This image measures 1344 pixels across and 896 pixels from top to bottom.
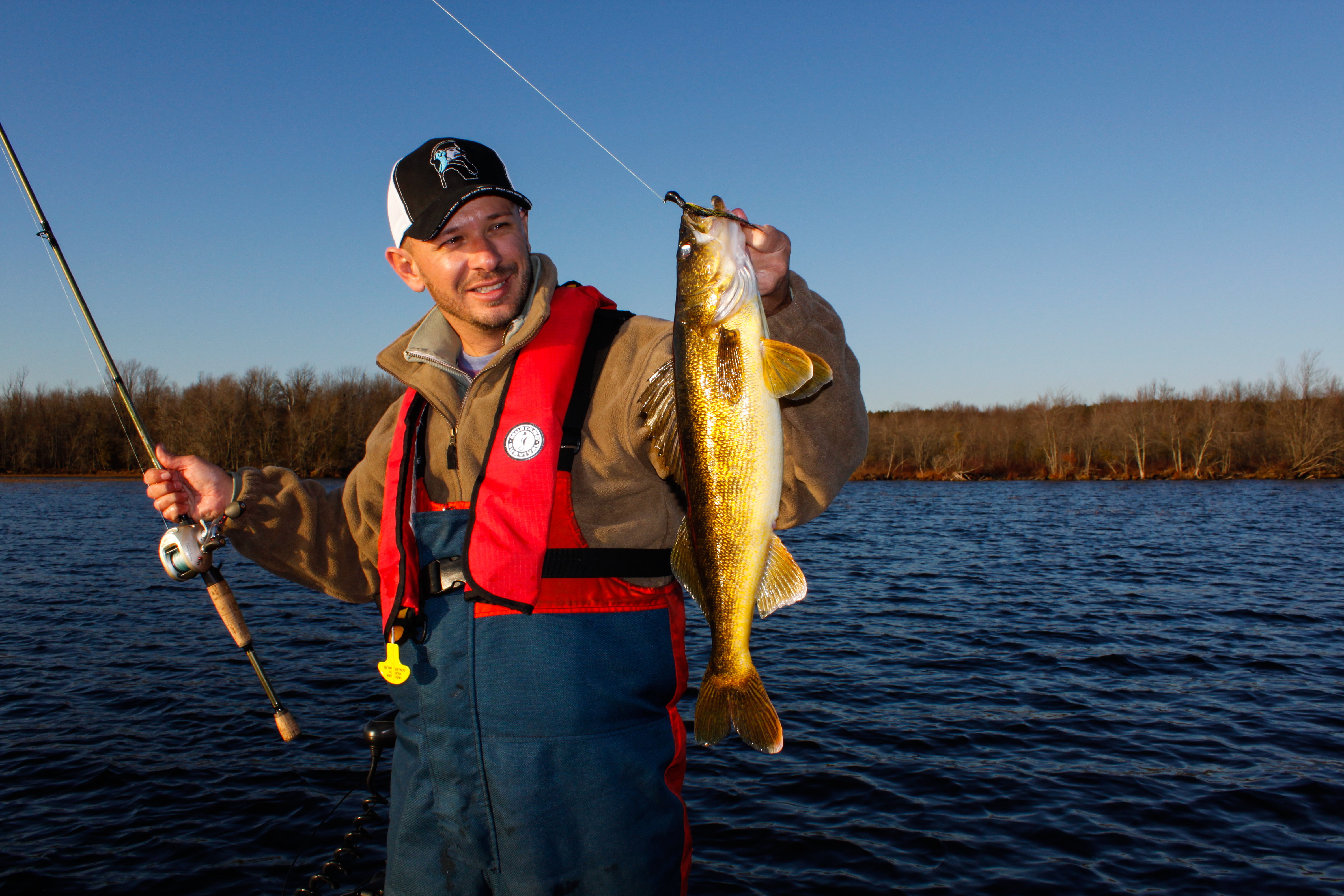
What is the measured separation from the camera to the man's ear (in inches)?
126

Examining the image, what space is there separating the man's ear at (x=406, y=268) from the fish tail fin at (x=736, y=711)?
1.89m

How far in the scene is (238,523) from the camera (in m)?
3.13

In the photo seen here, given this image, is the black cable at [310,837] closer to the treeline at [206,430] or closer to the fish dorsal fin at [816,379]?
the fish dorsal fin at [816,379]

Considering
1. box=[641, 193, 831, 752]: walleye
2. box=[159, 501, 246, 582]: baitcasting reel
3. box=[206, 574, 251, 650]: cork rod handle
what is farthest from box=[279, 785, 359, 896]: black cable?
box=[641, 193, 831, 752]: walleye

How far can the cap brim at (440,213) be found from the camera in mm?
2979

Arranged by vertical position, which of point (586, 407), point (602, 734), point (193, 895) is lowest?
point (193, 895)

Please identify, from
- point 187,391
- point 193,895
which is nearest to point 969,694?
point 193,895

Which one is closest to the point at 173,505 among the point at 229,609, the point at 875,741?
the point at 229,609

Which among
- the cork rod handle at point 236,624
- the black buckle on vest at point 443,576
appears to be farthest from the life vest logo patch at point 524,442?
the cork rod handle at point 236,624

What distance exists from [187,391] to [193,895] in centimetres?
7729

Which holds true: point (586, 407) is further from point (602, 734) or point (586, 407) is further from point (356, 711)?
point (356, 711)

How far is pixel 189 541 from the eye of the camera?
335 centimetres

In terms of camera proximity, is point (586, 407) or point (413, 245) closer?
point (586, 407)

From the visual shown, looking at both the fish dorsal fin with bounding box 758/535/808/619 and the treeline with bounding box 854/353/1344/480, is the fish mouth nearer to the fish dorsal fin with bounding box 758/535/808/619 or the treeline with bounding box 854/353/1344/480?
the fish dorsal fin with bounding box 758/535/808/619
